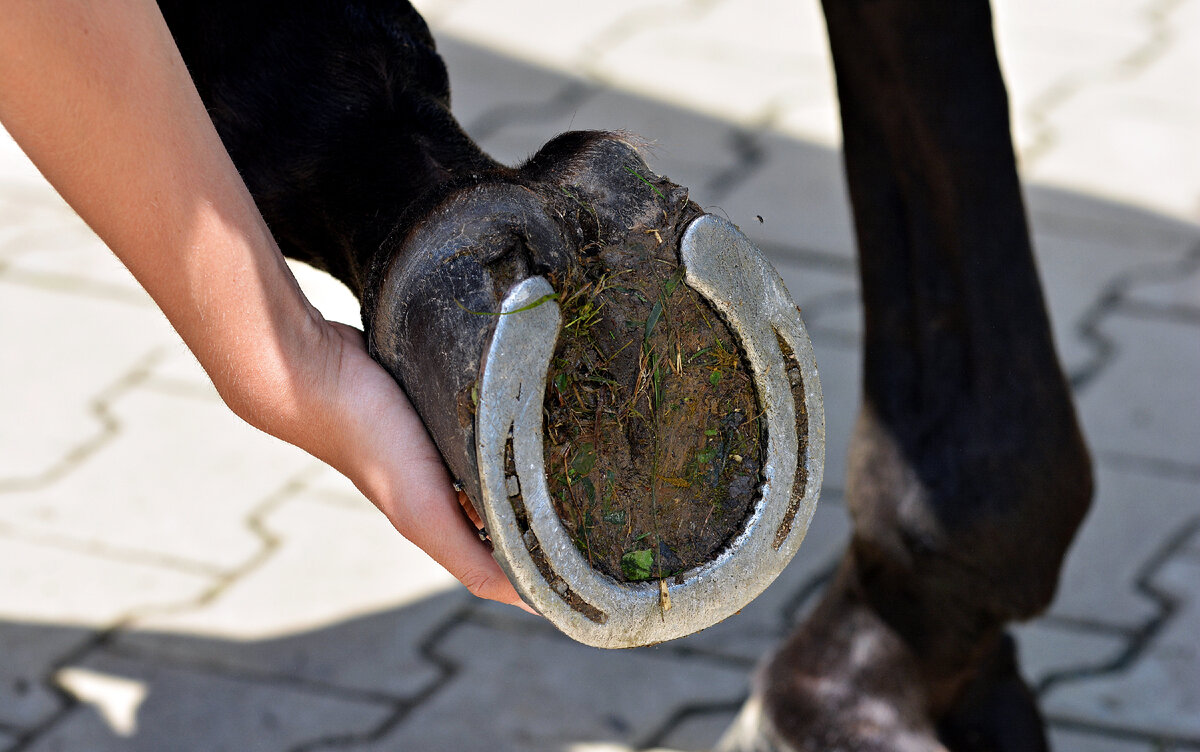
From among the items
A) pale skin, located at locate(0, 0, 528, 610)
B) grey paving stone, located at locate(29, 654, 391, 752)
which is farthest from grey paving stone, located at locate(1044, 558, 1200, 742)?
pale skin, located at locate(0, 0, 528, 610)

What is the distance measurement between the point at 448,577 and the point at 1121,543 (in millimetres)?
960

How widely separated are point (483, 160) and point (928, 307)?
606 millimetres

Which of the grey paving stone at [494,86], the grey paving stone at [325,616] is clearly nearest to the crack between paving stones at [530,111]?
the grey paving stone at [494,86]

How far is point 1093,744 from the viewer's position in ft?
5.49

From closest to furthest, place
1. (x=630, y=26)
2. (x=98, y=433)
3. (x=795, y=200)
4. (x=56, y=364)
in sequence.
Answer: (x=98, y=433)
(x=56, y=364)
(x=795, y=200)
(x=630, y=26)

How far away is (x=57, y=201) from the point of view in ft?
9.32

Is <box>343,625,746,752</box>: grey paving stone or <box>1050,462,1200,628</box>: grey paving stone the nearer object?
<box>343,625,746,752</box>: grey paving stone

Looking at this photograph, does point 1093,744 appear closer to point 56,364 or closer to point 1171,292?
point 1171,292

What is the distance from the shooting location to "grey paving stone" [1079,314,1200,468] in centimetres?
214

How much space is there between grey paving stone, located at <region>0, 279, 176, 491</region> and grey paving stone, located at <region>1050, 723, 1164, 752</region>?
151 cm

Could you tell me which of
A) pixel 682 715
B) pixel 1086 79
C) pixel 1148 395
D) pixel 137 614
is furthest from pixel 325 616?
pixel 1086 79

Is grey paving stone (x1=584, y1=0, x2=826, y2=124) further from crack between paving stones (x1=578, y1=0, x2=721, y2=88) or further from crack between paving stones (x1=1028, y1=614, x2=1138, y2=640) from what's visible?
crack between paving stones (x1=1028, y1=614, x2=1138, y2=640)

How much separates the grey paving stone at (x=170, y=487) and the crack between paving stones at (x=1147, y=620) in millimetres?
1127

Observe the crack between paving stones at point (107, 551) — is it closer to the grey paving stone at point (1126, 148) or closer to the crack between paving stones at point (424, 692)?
the crack between paving stones at point (424, 692)
